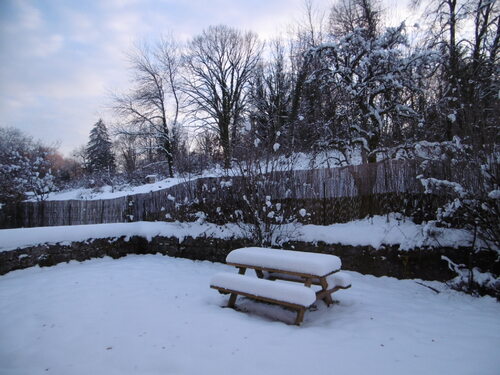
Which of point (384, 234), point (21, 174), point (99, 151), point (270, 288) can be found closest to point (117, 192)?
point (21, 174)

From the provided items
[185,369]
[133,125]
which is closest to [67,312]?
[185,369]

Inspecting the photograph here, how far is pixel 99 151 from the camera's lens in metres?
38.9

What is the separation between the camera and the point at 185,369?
98.3 inches

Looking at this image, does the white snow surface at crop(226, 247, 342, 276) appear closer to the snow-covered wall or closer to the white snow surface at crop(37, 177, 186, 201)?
the snow-covered wall

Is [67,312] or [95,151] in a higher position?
[95,151]

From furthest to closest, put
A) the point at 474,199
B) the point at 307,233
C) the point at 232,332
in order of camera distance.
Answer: the point at 307,233
the point at 474,199
the point at 232,332

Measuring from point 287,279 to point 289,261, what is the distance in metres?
0.79

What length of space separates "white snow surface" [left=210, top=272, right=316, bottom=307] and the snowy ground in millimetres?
311

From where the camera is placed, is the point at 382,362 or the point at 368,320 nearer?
the point at 382,362

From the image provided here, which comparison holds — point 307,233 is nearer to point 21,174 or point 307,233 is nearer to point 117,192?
point 21,174

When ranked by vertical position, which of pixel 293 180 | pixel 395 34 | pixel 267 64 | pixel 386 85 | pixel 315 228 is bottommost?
A: pixel 315 228

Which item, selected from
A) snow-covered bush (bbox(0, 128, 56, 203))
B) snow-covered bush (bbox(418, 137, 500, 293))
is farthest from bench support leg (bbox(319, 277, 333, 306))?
snow-covered bush (bbox(0, 128, 56, 203))

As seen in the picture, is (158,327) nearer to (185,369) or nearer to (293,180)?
(185,369)

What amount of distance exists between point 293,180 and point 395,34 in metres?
5.97
